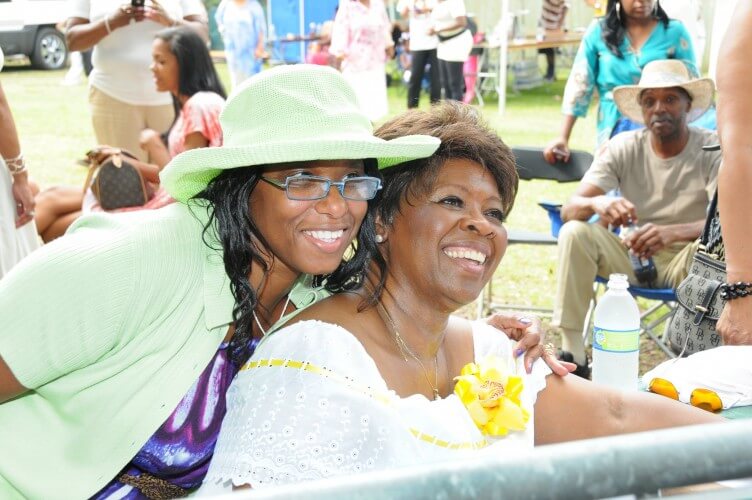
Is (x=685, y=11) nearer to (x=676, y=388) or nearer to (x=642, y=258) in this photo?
(x=642, y=258)

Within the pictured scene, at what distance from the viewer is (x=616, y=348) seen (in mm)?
2908

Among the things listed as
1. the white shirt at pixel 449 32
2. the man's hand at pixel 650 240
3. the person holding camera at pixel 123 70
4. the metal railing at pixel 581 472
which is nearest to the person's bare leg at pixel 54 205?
the person holding camera at pixel 123 70

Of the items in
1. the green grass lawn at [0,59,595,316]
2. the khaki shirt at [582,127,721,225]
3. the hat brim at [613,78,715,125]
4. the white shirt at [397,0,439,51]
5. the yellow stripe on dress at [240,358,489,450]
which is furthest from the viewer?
the white shirt at [397,0,439,51]

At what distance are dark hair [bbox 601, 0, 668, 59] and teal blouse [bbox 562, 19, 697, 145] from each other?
0.09 feet

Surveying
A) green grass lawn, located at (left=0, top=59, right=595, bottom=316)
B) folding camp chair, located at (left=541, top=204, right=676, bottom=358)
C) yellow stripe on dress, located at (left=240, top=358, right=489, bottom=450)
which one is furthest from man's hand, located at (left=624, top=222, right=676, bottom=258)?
yellow stripe on dress, located at (left=240, top=358, right=489, bottom=450)

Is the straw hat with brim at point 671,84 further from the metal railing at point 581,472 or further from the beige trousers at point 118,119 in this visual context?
the metal railing at point 581,472

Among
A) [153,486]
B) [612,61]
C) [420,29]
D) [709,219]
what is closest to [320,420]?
[153,486]

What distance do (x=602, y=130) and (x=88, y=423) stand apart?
5.21m

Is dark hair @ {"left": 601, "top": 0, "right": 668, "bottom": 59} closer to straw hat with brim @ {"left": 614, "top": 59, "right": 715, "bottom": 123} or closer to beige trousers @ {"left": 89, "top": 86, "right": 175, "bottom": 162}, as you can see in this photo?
straw hat with brim @ {"left": 614, "top": 59, "right": 715, "bottom": 123}

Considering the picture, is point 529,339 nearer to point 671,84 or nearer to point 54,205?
point 671,84

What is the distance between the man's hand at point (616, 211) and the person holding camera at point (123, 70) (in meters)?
3.11

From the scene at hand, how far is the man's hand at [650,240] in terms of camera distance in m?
5.21

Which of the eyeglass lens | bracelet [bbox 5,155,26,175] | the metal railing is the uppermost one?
the metal railing

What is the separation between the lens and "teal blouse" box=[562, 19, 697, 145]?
6.23 meters
